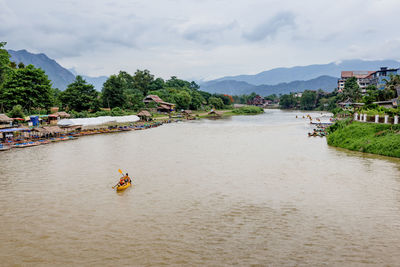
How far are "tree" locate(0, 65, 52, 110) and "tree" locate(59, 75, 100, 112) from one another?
6337mm

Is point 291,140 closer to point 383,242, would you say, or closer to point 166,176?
point 166,176

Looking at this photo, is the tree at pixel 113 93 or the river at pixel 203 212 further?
the tree at pixel 113 93

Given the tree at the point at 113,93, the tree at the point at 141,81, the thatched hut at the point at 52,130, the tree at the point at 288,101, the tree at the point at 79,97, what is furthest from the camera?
the tree at the point at 288,101

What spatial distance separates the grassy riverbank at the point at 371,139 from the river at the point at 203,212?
1.41 m

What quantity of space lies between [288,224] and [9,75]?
51817 mm

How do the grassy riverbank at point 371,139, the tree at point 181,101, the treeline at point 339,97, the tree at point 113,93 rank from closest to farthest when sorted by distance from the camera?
1. the grassy riverbank at point 371,139
2. the treeline at point 339,97
3. the tree at point 113,93
4. the tree at point 181,101

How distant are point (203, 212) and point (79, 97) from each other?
1949 inches

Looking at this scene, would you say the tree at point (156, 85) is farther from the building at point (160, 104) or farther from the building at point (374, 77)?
the building at point (374, 77)

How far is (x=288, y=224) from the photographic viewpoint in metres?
12.0

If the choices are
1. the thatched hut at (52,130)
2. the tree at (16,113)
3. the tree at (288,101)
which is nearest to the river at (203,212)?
the thatched hut at (52,130)

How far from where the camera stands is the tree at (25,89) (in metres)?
45.7

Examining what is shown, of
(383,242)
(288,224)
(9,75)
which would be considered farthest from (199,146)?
(9,75)

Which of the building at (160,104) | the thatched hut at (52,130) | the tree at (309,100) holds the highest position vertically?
the tree at (309,100)

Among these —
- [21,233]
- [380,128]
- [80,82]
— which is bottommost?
[21,233]
